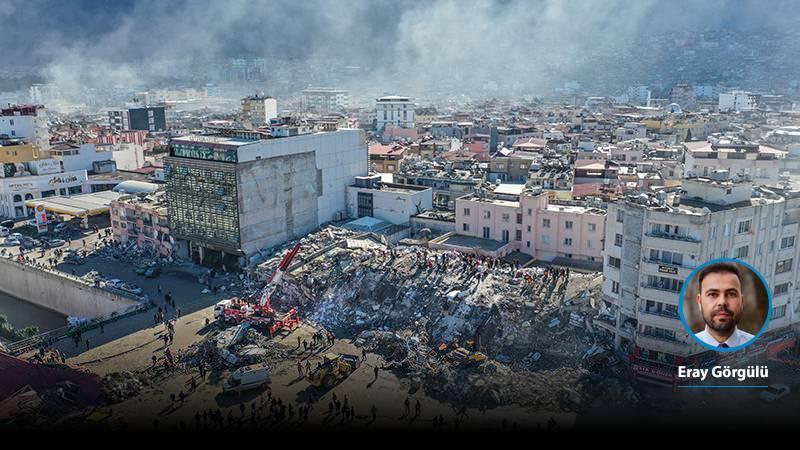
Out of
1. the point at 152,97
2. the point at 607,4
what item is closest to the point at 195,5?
the point at 152,97

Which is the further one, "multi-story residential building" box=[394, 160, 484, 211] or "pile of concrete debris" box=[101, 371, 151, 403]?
"multi-story residential building" box=[394, 160, 484, 211]

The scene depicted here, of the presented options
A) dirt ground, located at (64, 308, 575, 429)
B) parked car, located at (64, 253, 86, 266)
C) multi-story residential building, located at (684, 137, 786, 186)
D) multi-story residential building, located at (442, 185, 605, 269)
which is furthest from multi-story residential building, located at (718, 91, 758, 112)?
dirt ground, located at (64, 308, 575, 429)

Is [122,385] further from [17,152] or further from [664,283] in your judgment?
[17,152]

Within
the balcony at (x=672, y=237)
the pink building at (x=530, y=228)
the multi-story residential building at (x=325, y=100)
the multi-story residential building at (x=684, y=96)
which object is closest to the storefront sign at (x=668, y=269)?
the balcony at (x=672, y=237)

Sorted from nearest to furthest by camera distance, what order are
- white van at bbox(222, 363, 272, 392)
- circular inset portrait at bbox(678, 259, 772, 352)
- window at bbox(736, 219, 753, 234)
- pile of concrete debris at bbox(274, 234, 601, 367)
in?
circular inset portrait at bbox(678, 259, 772, 352) < window at bbox(736, 219, 753, 234) < white van at bbox(222, 363, 272, 392) < pile of concrete debris at bbox(274, 234, 601, 367)

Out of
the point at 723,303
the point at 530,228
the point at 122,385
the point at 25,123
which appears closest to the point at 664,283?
the point at 723,303

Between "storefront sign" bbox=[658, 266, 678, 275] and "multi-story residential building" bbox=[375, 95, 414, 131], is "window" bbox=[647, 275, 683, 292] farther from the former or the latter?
"multi-story residential building" bbox=[375, 95, 414, 131]

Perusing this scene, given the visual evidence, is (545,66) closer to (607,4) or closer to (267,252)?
(607,4)

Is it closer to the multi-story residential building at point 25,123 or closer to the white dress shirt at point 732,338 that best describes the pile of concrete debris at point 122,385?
the white dress shirt at point 732,338
